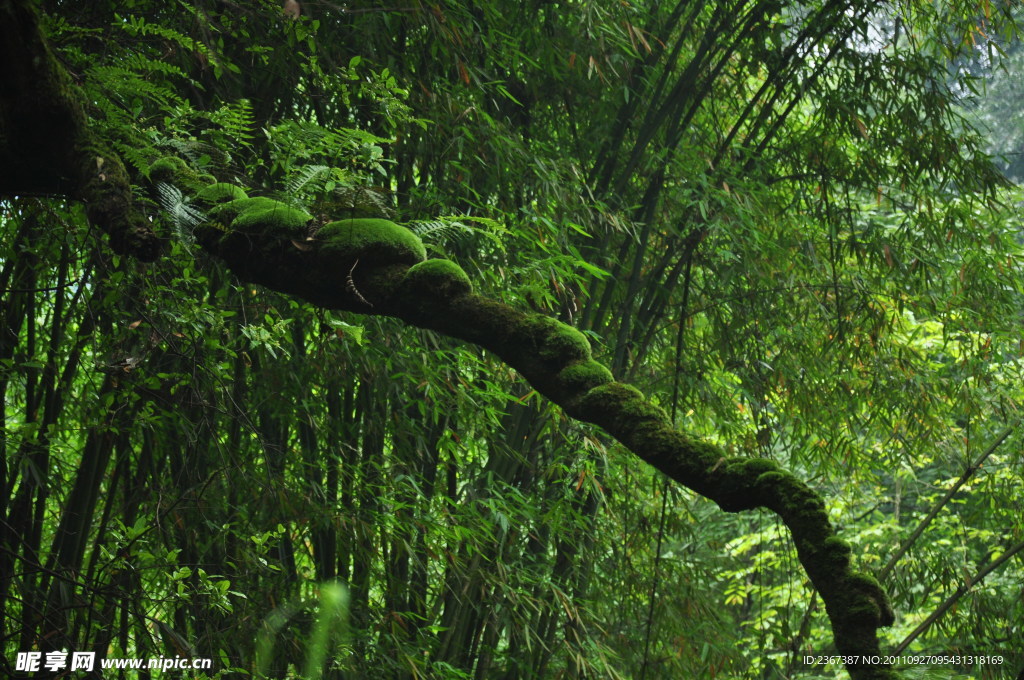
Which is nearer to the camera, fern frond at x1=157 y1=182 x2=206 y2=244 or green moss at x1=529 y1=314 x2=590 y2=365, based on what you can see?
green moss at x1=529 y1=314 x2=590 y2=365

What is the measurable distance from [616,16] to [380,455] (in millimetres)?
1564

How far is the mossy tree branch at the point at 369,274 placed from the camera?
39.0 inches

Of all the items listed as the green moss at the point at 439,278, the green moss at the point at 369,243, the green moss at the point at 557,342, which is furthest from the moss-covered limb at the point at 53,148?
the green moss at the point at 557,342

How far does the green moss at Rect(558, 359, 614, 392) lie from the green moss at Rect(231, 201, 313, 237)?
16.8 inches

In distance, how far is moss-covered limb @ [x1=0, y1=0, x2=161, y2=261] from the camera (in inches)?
41.6

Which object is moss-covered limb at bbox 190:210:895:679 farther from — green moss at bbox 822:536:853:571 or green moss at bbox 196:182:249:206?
green moss at bbox 196:182:249:206

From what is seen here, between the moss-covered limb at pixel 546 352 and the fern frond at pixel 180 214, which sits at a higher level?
the fern frond at pixel 180 214

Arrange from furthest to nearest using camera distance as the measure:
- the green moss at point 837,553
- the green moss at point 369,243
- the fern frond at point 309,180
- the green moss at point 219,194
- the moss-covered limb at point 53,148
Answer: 1. the fern frond at point 309,180
2. the green moss at point 219,194
3. the green moss at point 369,243
4. the moss-covered limb at point 53,148
5. the green moss at point 837,553

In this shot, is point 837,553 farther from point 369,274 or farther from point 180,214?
point 180,214

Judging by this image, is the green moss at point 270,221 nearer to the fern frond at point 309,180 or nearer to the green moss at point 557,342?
the fern frond at point 309,180

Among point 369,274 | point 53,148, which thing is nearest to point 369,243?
point 369,274

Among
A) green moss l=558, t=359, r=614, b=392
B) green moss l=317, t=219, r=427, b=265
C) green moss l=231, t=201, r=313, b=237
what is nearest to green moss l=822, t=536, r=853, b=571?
green moss l=558, t=359, r=614, b=392

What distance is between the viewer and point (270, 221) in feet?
3.98

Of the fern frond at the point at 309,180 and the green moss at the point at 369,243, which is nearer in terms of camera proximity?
the green moss at the point at 369,243
